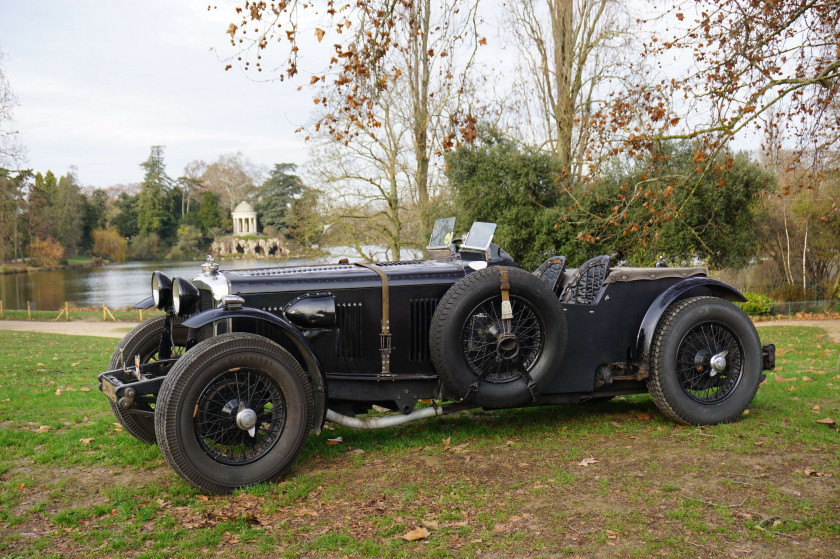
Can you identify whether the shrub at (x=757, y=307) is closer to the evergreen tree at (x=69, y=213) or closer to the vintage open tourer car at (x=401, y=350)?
the vintage open tourer car at (x=401, y=350)

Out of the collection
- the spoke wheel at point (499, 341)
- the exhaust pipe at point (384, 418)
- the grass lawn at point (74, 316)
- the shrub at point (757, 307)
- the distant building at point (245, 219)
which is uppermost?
the distant building at point (245, 219)

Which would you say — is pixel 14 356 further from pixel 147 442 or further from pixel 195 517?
pixel 195 517

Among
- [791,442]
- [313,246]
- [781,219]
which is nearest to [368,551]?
[791,442]

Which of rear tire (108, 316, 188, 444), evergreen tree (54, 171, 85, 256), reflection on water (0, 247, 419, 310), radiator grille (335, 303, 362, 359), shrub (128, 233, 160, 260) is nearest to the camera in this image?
radiator grille (335, 303, 362, 359)

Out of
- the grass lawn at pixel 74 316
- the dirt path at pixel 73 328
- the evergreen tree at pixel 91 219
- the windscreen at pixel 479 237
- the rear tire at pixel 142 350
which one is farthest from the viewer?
the evergreen tree at pixel 91 219

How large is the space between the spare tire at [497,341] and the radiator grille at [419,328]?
0.26m

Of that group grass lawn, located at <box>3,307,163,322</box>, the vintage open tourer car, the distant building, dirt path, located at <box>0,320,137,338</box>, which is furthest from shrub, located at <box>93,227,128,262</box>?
the vintage open tourer car

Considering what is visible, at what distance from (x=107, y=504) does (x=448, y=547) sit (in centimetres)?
223

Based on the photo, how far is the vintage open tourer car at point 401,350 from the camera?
4.37m

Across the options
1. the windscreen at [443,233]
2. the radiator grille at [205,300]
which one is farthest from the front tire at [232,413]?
the windscreen at [443,233]

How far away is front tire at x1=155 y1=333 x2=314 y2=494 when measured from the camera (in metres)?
4.14

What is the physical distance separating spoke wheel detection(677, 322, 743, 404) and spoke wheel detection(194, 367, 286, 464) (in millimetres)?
3542

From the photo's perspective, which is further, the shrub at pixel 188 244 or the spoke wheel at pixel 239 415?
the shrub at pixel 188 244

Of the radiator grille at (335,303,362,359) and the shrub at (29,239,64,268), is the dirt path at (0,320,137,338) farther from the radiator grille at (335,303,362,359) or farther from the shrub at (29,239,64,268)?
the shrub at (29,239,64,268)
